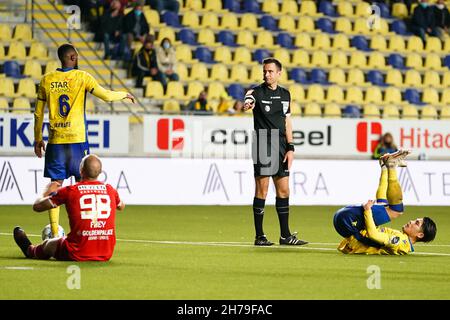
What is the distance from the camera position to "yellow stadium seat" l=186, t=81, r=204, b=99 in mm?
27188

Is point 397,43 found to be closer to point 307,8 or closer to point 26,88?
point 307,8

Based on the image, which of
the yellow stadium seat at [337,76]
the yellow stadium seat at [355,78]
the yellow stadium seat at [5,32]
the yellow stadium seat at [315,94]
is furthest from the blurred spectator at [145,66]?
the yellow stadium seat at [355,78]

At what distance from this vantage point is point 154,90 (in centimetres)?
2677

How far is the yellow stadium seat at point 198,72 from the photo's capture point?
28062mm

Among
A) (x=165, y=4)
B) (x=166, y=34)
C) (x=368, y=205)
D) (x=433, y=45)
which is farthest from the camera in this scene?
(x=433, y=45)

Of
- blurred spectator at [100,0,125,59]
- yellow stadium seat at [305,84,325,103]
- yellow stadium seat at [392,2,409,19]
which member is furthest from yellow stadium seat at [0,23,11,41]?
yellow stadium seat at [392,2,409,19]

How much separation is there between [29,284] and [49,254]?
178 centimetres

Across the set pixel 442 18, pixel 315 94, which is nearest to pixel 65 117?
pixel 315 94

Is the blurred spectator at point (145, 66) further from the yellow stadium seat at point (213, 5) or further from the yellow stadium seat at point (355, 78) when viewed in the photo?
the yellow stadium seat at point (355, 78)

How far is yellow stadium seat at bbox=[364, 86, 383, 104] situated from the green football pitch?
44.3ft

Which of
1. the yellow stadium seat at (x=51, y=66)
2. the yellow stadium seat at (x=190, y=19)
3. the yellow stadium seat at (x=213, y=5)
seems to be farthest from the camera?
the yellow stadium seat at (x=213, y=5)

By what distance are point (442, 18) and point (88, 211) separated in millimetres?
23596

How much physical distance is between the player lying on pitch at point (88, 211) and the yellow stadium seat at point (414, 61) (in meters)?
21.9

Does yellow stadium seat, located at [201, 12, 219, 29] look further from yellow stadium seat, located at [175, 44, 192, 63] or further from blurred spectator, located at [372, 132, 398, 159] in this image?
blurred spectator, located at [372, 132, 398, 159]
